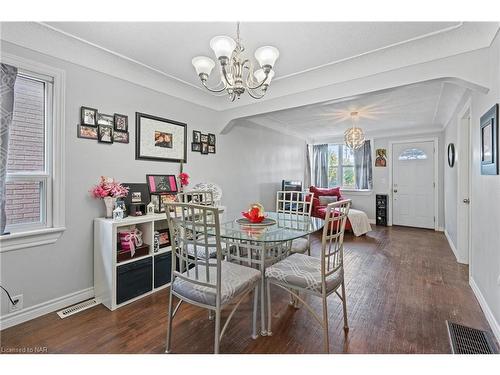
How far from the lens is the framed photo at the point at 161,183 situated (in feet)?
9.51

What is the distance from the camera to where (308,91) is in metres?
2.97

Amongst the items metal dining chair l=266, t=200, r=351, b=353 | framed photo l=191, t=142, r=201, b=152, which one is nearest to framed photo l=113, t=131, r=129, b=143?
framed photo l=191, t=142, r=201, b=152

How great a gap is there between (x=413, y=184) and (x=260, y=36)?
538 centimetres

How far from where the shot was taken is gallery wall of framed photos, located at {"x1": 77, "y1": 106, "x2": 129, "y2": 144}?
2.31 metres

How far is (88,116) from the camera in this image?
2.34 meters

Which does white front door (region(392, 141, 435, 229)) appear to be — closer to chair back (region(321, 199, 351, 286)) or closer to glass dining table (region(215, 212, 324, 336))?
glass dining table (region(215, 212, 324, 336))

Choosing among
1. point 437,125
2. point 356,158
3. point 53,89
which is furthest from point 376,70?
point 356,158

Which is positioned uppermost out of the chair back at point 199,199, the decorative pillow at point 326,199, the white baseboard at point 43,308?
the chair back at point 199,199

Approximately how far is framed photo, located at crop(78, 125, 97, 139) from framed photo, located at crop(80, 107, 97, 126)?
4 centimetres

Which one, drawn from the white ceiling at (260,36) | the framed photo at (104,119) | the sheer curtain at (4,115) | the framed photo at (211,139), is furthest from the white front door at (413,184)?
the sheer curtain at (4,115)

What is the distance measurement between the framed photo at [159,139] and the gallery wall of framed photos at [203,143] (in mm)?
183

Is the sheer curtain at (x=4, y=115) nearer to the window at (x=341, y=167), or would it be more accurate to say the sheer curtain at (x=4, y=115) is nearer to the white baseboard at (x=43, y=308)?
the white baseboard at (x=43, y=308)
